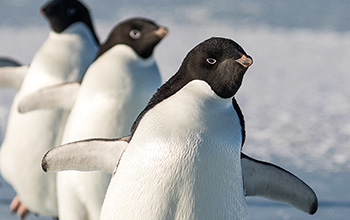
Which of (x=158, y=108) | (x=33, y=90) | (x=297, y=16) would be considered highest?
(x=297, y=16)

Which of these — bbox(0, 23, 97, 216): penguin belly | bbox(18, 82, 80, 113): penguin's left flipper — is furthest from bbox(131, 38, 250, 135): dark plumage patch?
bbox(0, 23, 97, 216): penguin belly

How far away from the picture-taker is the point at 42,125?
3.87 m

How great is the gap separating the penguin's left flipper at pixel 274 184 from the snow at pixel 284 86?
5.77 ft

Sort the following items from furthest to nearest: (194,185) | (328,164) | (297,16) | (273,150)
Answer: (297,16)
(273,150)
(328,164)
(194,185)

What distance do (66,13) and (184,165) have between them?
2309 millimetres

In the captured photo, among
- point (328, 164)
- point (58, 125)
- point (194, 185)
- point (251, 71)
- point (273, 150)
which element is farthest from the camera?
point (251, 71)

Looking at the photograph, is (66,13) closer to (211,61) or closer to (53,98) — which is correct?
(53,98)

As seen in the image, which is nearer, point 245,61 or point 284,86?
point 245,61

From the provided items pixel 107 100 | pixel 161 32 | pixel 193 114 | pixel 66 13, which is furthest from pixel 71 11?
pixel 193 114

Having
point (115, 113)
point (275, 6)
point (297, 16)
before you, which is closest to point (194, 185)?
A: point (115, 113)

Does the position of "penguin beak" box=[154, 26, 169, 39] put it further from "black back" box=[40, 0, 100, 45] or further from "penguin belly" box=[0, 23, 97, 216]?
"black back" box=[40, 0, 100, 45]

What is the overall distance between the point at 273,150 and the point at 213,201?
404 cm

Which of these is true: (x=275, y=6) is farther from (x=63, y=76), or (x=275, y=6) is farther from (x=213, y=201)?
(x=213, y=201)

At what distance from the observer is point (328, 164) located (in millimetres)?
5617
